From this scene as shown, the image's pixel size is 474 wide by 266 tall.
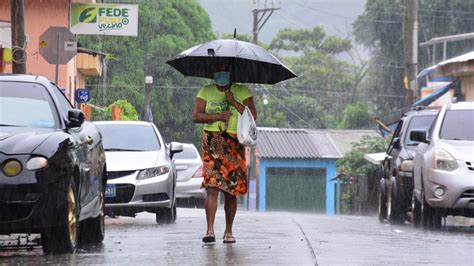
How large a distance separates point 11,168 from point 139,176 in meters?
6.47

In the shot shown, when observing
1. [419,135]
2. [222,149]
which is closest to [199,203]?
[419,135]

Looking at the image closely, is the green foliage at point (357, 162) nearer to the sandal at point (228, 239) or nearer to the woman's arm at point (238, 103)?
the woman's arm at point (238, 103)

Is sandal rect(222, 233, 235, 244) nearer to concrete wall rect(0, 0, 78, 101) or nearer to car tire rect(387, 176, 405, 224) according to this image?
car tire rect(387, 176, 405, 224)

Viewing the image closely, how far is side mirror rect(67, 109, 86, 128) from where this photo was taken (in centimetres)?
989

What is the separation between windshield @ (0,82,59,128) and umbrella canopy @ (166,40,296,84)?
162 cm

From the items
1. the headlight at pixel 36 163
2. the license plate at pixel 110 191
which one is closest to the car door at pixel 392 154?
the license plate at pixel 110 191

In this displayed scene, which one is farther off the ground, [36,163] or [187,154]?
[36,163]

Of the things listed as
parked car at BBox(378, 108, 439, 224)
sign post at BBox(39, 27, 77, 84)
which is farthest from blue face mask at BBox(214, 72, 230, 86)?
sign post at BBox(39, 27, 77, 84)

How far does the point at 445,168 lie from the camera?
47.0 feet

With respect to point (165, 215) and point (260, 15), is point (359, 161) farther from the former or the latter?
point (165, 215)

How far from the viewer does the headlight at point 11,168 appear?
887 centimetres

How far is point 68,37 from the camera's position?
65.9 feet

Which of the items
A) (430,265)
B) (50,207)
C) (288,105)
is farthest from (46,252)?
(288,105)

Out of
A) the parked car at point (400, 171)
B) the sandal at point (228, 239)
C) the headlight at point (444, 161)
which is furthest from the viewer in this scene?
the parked car at point (400, 171)
